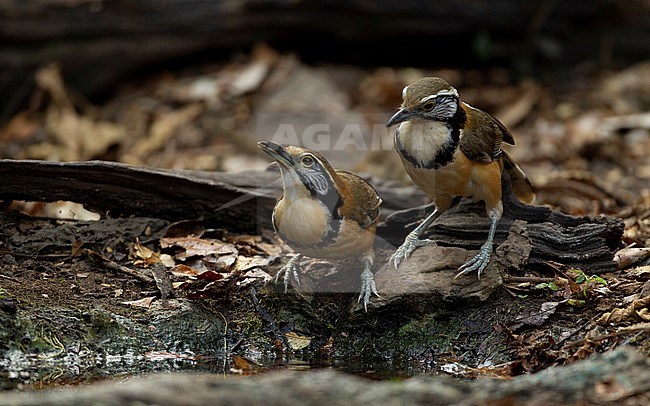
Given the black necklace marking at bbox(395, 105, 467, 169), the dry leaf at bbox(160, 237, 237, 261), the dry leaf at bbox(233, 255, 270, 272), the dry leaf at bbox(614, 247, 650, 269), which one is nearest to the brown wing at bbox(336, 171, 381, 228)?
the black necklace marking at bbox(395, 105, 467, 169)

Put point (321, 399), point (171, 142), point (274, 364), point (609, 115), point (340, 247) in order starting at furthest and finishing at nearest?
point (609, 115), point (171, 142), point (340, 247), point (274, 364), point (321, 399)

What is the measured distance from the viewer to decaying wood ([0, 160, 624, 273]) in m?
6.50

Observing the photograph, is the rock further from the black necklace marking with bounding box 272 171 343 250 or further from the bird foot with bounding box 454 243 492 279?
the black necklace marking with bounding box 272 171 343 250

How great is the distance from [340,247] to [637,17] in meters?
9.71

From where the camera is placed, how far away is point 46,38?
1228 centimetres

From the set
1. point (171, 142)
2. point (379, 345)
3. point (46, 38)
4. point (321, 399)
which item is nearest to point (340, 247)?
point (379, 345)

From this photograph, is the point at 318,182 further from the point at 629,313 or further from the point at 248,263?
the point at 629,313

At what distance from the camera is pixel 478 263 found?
20.2 ft

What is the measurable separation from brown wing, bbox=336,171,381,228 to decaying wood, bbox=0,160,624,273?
563 mm

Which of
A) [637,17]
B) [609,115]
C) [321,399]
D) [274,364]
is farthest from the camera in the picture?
[637,17]

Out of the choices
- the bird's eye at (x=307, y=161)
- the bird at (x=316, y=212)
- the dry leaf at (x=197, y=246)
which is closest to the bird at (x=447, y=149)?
the bird at (x=316, y=212)

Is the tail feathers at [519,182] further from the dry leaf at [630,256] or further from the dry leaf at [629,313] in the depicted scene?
the dry leaf at [629,313]

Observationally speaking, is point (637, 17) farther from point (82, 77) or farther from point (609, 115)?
point (82, 77)

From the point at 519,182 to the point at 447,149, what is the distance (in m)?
1.39
